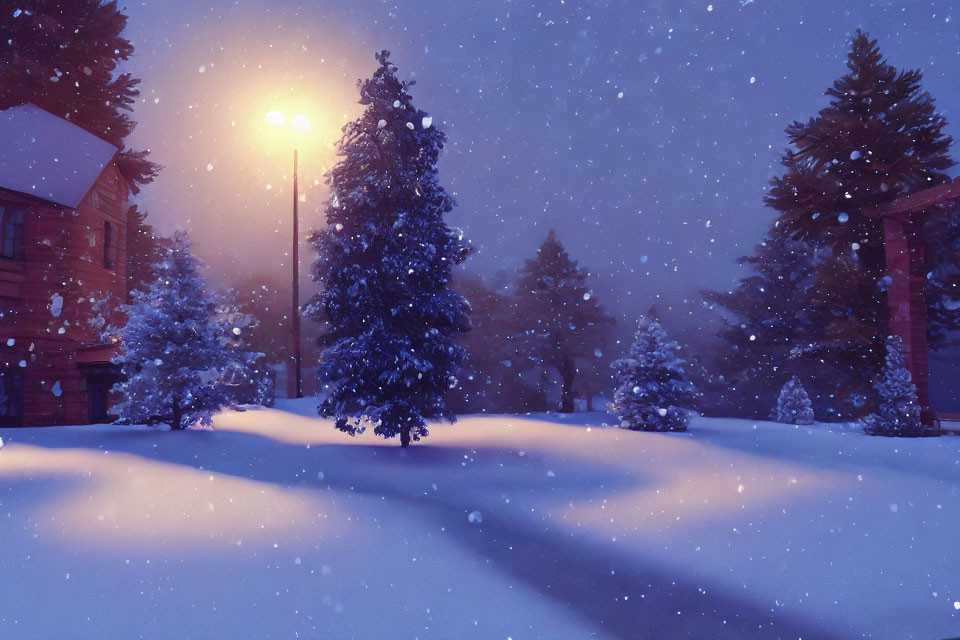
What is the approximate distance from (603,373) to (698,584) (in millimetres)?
45170

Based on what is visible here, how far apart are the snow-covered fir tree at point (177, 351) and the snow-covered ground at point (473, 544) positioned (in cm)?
231

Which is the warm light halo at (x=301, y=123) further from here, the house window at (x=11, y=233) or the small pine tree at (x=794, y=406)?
the small pine tree at (x=794, y=406)

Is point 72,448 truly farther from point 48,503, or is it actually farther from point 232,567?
point 232,567

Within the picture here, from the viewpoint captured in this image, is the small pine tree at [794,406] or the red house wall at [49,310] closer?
the red house wall at [49,310]

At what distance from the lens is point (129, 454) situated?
1156 cm

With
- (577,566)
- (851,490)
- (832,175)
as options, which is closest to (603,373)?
(832,175)

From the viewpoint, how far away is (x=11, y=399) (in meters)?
18.7

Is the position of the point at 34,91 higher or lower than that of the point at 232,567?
higher

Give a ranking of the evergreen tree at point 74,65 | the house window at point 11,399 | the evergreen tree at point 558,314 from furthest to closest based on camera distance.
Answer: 1. the evergreen tree at point 558,314
2. the evergreen tree at point 74,65
3. the house window at point 11,399

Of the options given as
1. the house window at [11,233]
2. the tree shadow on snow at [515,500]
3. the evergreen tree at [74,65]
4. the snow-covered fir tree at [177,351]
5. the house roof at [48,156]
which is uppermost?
the evergreen tree at [74,65]

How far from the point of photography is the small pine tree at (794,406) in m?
24.9

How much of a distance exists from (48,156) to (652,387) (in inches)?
820

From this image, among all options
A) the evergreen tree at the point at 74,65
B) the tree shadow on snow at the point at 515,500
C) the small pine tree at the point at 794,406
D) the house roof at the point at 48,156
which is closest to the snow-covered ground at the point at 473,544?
the tree shadow on snow at the point at 515,500

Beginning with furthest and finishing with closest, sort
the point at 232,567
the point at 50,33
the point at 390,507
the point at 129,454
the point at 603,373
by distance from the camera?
the point at 603,373, the point at 50,33, the point at 129,454, the point at 390,507, the point at 232,567
